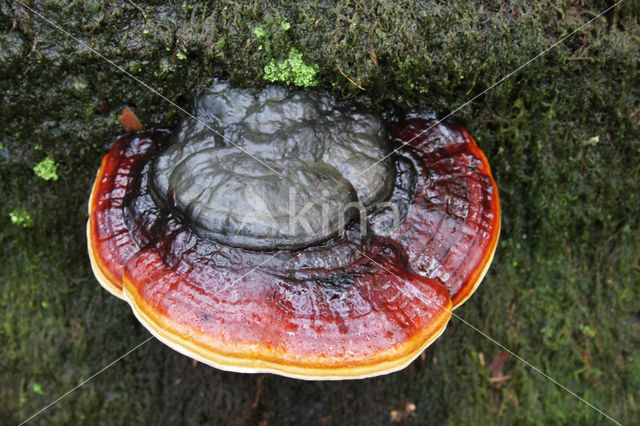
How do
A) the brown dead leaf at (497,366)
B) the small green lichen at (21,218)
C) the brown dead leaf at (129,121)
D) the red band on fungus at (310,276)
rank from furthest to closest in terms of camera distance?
the brown dead leaf at (497,366)
the small green lichen at (21,218)
the brown dead leaf at (129,121)
the red band on fungus at (310,276)

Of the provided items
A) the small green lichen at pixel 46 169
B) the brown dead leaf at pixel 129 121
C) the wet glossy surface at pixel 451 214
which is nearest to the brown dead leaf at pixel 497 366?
the wet glossy surface at pixel 451 214

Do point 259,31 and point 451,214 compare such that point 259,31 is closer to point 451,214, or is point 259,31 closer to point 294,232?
point 294,232

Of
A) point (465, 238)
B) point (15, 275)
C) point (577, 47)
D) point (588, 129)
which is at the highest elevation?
point (577, 47)

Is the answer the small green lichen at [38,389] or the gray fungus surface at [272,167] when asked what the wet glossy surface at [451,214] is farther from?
the small green lichen at [38,389]

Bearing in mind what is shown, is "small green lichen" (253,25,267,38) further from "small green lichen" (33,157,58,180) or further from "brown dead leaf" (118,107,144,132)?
"small green lichen" (33,157,58,180)

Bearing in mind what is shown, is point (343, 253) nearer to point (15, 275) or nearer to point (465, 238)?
point (465, 238)

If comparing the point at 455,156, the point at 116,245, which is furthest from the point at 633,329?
the point at 116,245
